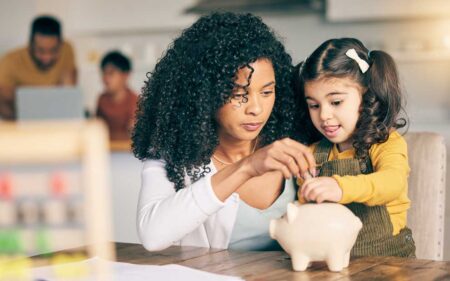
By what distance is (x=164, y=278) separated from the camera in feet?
4.17

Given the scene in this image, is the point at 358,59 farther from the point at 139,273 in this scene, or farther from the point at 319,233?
the point at 139,273

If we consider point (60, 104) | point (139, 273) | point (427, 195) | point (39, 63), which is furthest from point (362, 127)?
point (39, 63)

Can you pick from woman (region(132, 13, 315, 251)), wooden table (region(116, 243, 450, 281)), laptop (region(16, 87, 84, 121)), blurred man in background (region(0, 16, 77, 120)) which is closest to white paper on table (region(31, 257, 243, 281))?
wooden table (region(116, 243, 450, 281))

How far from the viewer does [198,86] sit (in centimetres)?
169

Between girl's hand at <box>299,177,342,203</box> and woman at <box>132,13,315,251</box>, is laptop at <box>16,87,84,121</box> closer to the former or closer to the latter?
woman at <box>132,13,315,251</box>

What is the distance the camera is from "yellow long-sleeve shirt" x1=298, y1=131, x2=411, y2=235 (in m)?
1.42

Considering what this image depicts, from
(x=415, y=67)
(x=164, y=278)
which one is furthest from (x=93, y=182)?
(x=415, y=67)

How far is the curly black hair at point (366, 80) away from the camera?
166 cm

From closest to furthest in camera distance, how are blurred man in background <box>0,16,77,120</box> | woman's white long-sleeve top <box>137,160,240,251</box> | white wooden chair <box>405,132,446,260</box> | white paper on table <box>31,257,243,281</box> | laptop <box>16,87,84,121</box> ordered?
1. white paper on table <box>31,257,243,281</box>
2. woman's white long-sleeve top <box>137,160,240,251</box>
3. white wooden chair <box>405,132,446,260</box>
4. laptop <box>16,87,84,121</box>
5. blurred man in background <box>0,16,77,120</box>

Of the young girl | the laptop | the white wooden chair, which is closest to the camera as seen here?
the young girl

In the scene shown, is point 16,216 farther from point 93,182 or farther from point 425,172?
point 425,172

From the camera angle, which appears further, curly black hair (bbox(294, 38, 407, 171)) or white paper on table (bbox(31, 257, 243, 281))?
curly black hair (bbox(294, 38, 407, 171))

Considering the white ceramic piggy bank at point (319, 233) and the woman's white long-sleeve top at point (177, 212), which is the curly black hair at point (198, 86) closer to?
the woman's white long-sleeve top at point (177, 212)

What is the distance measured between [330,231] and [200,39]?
62 cm
